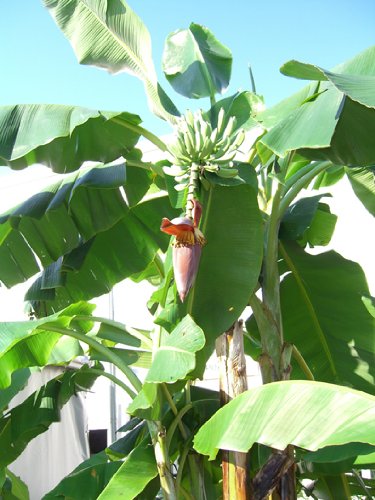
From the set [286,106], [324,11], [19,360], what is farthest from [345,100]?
[324,11]

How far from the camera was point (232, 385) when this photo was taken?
242 centimetres

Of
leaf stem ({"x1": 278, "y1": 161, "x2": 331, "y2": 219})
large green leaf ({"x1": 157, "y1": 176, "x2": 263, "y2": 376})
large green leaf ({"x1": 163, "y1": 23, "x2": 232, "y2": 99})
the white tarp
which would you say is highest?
large green leaf ({"x1": 163, "y1": 23, "x2": 232, "y2": 99})

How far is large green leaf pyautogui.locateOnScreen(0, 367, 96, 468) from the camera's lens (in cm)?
314

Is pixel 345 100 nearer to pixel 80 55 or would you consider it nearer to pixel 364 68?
A: pixel 364 68

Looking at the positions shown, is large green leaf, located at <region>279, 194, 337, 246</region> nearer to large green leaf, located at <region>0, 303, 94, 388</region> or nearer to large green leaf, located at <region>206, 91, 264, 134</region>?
large green leaf, located at <region>206, 91, 264, 134</region>

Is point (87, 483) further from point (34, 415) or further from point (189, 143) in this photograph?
point (189, 143)

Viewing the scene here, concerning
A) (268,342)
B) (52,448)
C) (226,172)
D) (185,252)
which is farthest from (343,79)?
(52,448)

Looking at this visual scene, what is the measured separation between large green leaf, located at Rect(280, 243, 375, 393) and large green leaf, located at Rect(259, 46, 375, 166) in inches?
29.3

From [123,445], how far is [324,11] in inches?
116

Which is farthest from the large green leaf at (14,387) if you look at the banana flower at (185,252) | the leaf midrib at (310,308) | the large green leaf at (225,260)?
the banana flower at (185,252)

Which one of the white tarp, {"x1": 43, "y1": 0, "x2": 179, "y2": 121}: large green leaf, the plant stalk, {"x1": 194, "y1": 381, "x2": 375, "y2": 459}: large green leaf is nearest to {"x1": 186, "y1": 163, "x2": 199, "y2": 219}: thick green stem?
{"x1": 194, "y1": 381, "x2": 375, "y2": 459}: large green leaf

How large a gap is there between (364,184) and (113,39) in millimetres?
1374

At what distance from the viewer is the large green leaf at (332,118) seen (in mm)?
1896

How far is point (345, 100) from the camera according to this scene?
6.97 feet
